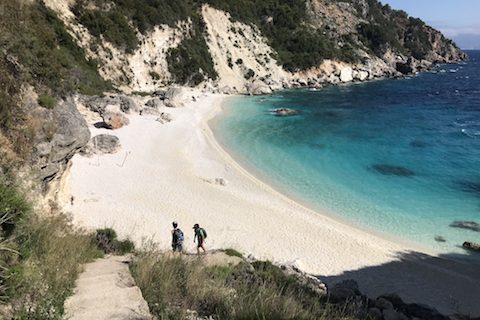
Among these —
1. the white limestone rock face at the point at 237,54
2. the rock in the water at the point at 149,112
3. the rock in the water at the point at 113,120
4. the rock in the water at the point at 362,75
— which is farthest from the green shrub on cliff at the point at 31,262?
the rock in the water at the point at 362,75

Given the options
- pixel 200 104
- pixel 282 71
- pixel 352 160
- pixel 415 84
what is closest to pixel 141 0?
pixel 200 104

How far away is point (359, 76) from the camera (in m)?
94.5

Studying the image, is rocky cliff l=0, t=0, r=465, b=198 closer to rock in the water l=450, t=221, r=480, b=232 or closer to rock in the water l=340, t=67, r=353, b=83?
rock in the water l=340, t=67, r=353, b=83

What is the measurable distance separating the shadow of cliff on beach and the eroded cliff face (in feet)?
135

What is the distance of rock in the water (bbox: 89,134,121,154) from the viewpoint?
29.0 m

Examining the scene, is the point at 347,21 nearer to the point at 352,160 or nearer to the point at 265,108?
the point at 265,108

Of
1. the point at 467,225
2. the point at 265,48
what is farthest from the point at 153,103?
the point at 265,48

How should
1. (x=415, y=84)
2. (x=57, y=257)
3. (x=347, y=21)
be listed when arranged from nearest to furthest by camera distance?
(x=57, y=257) < (x=415, y=84) < (x=347, y=21)

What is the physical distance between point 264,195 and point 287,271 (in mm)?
10955

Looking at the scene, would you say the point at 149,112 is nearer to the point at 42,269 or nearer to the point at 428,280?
the point at 428,280

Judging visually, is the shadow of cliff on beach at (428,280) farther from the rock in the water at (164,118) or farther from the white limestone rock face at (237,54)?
the white limestone rock face at (237,54)

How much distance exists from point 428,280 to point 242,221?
8.81m

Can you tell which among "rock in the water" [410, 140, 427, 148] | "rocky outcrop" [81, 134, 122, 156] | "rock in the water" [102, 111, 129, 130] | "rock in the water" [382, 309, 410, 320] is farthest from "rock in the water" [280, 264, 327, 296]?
"rock in the water" [410, 140, 427, 148]

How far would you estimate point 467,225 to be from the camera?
22266 millimetres
